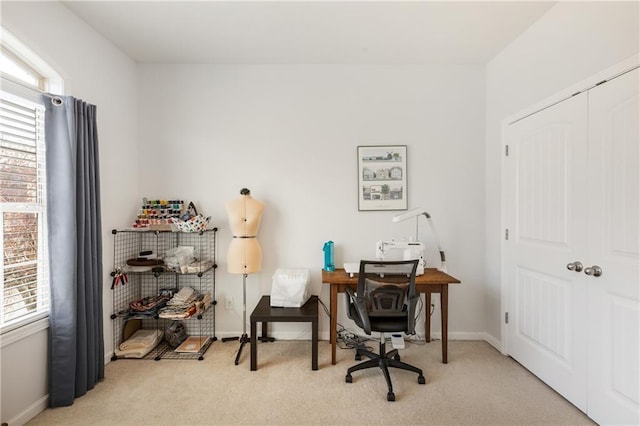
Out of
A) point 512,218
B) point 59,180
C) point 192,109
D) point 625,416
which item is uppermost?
point 192,109

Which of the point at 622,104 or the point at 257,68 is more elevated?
the point at 257,68

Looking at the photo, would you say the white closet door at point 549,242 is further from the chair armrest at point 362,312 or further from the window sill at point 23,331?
the window sill at point 23,331

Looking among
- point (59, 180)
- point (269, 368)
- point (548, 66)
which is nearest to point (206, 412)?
point (269, 368)

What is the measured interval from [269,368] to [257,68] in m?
2.81

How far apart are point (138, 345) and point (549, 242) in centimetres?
350

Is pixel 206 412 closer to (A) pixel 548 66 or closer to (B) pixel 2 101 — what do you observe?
(B) pixel 2 101

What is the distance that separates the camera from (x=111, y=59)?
2.49 metres

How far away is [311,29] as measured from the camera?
2.28 metres

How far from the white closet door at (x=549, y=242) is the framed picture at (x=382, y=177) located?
0.92 meters

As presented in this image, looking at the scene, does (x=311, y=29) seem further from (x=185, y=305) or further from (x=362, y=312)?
(x=185, y=305)

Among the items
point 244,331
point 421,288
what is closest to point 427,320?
point 421,288

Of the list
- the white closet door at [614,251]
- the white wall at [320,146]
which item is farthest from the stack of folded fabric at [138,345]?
the white closet door at [614,251]

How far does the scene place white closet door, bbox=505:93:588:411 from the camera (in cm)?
185

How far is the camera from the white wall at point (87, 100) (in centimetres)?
171
